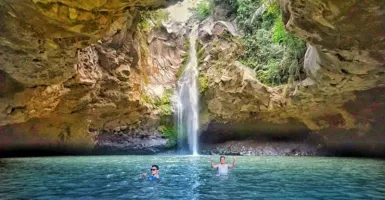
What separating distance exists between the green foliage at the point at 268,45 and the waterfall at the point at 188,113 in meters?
3.60

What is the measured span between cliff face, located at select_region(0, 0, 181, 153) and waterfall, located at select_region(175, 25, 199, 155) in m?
1.69

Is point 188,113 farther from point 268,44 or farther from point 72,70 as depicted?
point 72,70

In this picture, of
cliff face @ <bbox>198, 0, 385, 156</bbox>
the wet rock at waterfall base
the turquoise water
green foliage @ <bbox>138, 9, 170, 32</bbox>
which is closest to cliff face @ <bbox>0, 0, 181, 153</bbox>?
the wet rock at waterfall base

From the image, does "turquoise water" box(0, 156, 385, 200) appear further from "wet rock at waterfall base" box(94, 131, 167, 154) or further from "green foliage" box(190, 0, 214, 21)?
"green foliage" box(190, 0, 214, 21)

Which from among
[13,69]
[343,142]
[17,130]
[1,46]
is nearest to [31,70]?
[13,69]

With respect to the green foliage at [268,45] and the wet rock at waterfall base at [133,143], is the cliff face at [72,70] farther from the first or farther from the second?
the green foliage at [268,45]

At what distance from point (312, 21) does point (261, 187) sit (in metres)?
4.05

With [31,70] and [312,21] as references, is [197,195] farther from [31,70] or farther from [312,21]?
[31,70]

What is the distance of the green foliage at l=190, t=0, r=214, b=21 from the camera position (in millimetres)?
24406

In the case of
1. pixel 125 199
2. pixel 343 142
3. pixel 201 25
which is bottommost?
pixel 125 199

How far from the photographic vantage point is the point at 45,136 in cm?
1925

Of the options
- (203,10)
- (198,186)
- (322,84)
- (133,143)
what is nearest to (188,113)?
(133,143)

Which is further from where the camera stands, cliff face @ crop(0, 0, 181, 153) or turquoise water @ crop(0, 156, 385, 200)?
cliff face @ crop(0, 0, 181, 153)

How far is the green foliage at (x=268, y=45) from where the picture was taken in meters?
15.3
